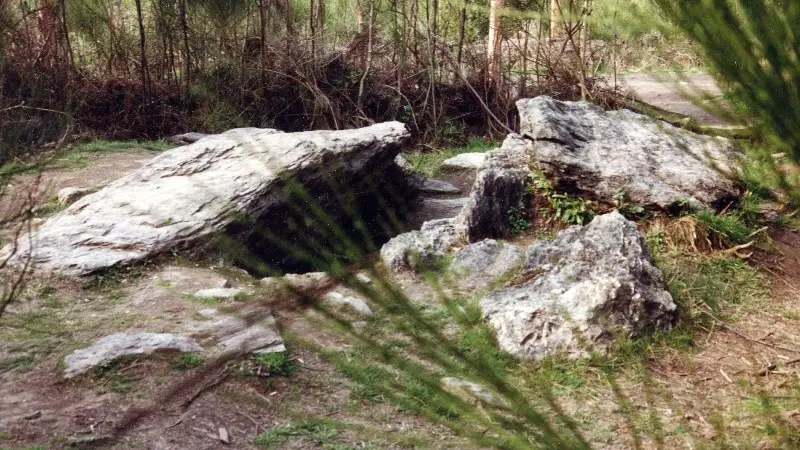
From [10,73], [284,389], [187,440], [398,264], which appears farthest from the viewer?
[10,73]

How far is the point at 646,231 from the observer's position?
15.1 ft

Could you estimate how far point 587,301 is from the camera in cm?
357

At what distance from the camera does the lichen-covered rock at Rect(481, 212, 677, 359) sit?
3479 mm

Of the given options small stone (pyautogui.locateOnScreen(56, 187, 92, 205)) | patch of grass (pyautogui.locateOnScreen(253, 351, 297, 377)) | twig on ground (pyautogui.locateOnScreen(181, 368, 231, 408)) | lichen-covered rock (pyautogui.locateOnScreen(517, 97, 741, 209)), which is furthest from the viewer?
small stone (pyautogui.locateOnScreen(56, 187, 92, 205))

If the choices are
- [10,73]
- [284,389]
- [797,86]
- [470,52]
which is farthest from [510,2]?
[797,86]

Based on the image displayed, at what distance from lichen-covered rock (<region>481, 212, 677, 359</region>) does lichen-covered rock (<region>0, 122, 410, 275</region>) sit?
1104mm

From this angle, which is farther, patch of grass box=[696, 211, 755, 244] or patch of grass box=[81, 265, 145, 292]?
patch of grass box=[696, 211, 755, 244]

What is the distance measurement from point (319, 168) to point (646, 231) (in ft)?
6.84

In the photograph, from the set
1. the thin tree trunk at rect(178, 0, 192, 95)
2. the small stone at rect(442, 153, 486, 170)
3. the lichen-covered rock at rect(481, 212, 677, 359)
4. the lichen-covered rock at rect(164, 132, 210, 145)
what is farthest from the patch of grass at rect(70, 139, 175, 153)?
the lichen-covered rock at rect(481, 212, 677, 359)

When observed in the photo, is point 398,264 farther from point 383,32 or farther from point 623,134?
point 383,32

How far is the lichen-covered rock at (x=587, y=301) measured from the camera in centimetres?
348

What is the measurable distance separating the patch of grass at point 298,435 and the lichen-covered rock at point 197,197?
55.4 inches

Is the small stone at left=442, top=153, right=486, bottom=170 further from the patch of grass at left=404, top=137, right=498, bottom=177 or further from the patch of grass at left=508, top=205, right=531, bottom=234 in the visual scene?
the patch of grass at left=508, top=205, right=531, bottom=234

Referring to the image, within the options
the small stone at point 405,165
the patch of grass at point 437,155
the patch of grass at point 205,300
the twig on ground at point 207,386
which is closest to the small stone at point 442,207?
the small stone at point 405,165
